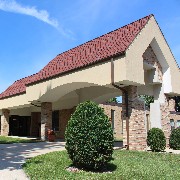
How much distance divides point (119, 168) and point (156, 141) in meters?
7.23

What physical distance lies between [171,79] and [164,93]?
3.80ft

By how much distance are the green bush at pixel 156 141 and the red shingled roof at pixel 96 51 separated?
5.83 meters

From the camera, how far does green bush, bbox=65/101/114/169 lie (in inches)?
398

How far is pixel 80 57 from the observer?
2048cm

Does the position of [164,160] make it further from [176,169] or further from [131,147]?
[131,147]

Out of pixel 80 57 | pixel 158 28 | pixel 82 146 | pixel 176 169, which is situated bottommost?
pixel 176 169

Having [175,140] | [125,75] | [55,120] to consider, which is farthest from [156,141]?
[55,120]

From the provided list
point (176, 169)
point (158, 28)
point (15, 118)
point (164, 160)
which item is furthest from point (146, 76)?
point (15, 118)

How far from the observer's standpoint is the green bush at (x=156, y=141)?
691 inches

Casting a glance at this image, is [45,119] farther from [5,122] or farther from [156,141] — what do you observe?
[5,122]

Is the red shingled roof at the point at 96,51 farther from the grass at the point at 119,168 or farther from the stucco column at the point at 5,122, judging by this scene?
the stucco column at the point at 5,122

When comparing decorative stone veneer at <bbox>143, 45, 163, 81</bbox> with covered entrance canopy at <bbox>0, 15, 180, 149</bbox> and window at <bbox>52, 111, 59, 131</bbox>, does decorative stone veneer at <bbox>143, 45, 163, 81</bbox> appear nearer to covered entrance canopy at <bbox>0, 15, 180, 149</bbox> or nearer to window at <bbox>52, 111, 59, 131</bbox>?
covered entrance canopy at <bbox>0, 15, 180, 149</bbox>

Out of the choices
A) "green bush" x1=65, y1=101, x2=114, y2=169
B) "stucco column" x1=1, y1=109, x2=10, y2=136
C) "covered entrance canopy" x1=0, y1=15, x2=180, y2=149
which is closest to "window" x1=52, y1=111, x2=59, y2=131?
"covered entrance canopy" x1=0, y1=15, x2=180, y2=149

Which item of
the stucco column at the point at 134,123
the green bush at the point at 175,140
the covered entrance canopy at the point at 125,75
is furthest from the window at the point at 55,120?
the stucco column at the point at 134,123
